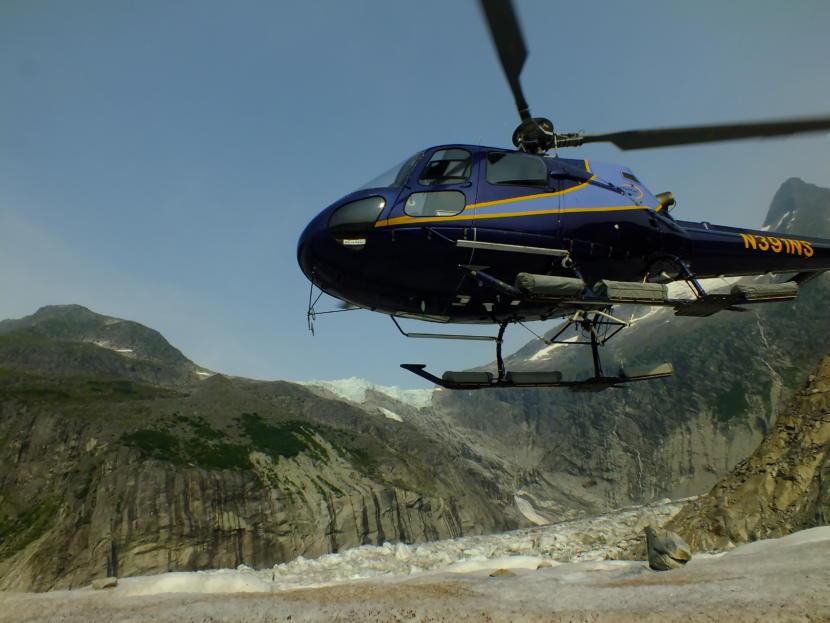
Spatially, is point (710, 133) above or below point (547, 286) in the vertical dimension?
above

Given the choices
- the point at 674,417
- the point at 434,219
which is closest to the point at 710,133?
the point at 434,219

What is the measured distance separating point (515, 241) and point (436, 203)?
69.7 inches

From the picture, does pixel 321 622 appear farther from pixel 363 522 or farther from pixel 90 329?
pixel 90 329

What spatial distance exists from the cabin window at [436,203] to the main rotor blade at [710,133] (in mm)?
3741

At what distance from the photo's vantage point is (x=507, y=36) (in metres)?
8.48

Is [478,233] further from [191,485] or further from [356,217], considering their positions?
[191,485]

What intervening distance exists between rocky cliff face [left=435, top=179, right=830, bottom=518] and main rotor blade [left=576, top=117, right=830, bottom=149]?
10117 cm

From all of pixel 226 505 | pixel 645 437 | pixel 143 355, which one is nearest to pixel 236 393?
pixel 226 505

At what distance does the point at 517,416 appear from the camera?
134875mm

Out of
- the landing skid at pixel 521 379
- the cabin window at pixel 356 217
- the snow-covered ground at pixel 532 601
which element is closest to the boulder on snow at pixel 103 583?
the snow-covered ground at pixel 532 601

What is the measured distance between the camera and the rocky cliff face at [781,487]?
18922 mm

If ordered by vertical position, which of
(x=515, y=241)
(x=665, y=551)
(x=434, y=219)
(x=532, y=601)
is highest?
(x=434, y=219)

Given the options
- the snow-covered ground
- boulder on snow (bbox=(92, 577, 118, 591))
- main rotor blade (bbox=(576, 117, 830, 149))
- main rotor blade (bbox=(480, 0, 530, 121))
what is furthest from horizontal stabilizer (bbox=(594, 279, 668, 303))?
boulder on snow (bbox=(92, 577, 118, 591))

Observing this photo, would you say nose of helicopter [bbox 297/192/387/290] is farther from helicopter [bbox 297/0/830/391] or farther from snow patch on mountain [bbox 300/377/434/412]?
snow patch on mountain [bbox 300/377/434/412]
